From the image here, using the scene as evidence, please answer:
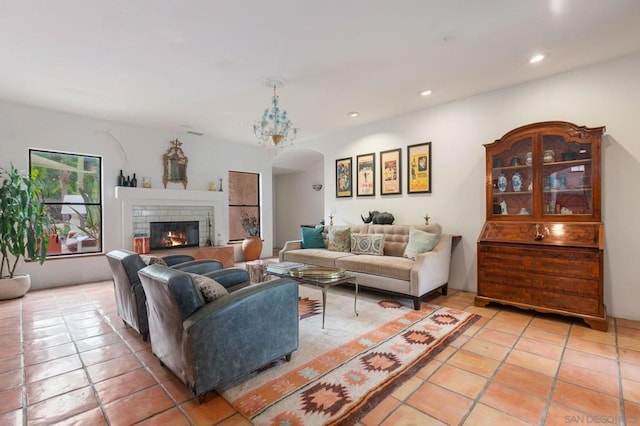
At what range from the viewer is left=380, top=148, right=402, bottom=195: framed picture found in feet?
16.8

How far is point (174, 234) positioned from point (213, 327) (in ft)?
16.0

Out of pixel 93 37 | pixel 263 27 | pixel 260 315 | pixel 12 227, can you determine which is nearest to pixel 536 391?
pixel 260 315

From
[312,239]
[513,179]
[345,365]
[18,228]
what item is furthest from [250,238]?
[513,179]

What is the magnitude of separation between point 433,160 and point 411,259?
5.58 feet

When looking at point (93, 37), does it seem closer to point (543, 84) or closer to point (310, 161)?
point (543, 84)

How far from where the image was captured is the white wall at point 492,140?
3.19 meters

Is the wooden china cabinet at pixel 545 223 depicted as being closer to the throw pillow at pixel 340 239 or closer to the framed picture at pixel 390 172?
the framed picture at pixel 390 172

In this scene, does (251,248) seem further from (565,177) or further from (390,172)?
(565,177)

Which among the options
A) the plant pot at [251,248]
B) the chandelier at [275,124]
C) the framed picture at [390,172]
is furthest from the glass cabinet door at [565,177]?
the plant pot at [251,248]

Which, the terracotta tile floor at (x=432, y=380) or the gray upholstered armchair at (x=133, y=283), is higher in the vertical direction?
the gray upholstered armchair at (x=133, y=283)

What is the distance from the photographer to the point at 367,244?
15.4 ft

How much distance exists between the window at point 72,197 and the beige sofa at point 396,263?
3556 millimetres

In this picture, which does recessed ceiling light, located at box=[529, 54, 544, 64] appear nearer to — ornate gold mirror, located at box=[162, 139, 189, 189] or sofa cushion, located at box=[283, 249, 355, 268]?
sofa cushion, located at box=[283, 249, 355, 268]

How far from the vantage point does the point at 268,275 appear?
3959 mm
